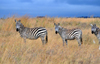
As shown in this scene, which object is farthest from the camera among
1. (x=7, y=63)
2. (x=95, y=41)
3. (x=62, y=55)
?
(x=95, y=41)

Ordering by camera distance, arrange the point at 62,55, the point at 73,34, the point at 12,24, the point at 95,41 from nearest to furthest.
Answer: the point at 62,55 < the point at 73,34 < the point at 95,41 < the point at 12,24

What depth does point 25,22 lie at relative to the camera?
1309 centimetres

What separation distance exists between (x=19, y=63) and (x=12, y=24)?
8.08m

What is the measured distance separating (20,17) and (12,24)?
114 cm

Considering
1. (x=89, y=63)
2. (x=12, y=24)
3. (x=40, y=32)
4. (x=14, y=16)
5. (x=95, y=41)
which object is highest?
(x=14, y=16)

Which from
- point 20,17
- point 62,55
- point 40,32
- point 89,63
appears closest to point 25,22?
point 20,17

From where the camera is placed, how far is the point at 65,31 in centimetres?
774

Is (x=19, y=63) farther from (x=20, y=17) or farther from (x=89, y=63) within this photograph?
(x=20, y=17)

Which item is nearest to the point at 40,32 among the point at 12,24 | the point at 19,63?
the point at 19,63

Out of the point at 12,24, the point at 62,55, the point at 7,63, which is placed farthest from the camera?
the point at 12,24

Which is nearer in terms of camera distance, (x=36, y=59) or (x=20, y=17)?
(x=36, y=59)

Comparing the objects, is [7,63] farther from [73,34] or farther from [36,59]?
[73,34]

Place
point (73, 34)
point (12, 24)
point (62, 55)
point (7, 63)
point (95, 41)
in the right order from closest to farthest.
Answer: point (7, 63) < point (62, 55) < point (73, 34) < point (95, 41) < point (12, 24)

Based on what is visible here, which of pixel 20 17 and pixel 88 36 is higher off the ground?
pixel 20 17
